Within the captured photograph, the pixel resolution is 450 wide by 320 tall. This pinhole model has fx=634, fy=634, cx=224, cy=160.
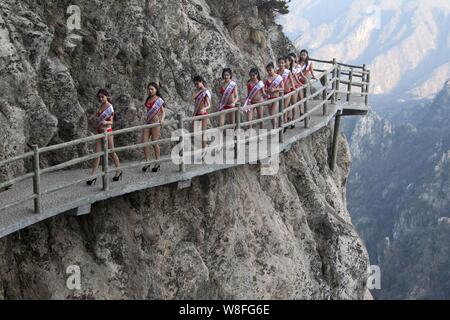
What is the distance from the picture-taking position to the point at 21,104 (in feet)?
35.4

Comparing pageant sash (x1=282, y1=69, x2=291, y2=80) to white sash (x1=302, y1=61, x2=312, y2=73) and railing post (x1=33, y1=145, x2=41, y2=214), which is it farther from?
railing post (x1=33, y1=145, x2=41, y2=214)

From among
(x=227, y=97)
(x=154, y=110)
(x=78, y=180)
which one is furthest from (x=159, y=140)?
(x=227, y=97)

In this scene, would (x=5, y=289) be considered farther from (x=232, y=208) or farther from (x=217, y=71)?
(x=217, y=71)

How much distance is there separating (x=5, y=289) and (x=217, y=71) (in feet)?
26.8

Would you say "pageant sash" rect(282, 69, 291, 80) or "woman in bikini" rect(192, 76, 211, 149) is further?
"pageant sash" rect(282, 69, 291, 80)

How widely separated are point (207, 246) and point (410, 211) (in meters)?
132

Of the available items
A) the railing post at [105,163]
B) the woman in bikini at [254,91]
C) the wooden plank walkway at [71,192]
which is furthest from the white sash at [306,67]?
the railing post at [105,163]

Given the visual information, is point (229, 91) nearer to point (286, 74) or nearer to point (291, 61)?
point (286, 74)

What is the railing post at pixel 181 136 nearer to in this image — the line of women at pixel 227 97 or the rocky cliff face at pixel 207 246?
the line of women at pixel 227 97

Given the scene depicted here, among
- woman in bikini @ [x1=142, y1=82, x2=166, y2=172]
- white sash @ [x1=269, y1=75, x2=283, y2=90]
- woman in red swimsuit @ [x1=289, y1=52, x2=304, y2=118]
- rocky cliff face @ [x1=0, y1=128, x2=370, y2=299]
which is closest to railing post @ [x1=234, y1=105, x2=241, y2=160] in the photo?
rocky cliff face @ [x1=0, y1=128, x2=370, y2=299]

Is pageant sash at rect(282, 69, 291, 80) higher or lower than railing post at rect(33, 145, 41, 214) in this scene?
higher

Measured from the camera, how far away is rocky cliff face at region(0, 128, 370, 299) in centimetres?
1037

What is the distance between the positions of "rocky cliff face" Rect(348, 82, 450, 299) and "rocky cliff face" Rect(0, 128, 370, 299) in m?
91.8
